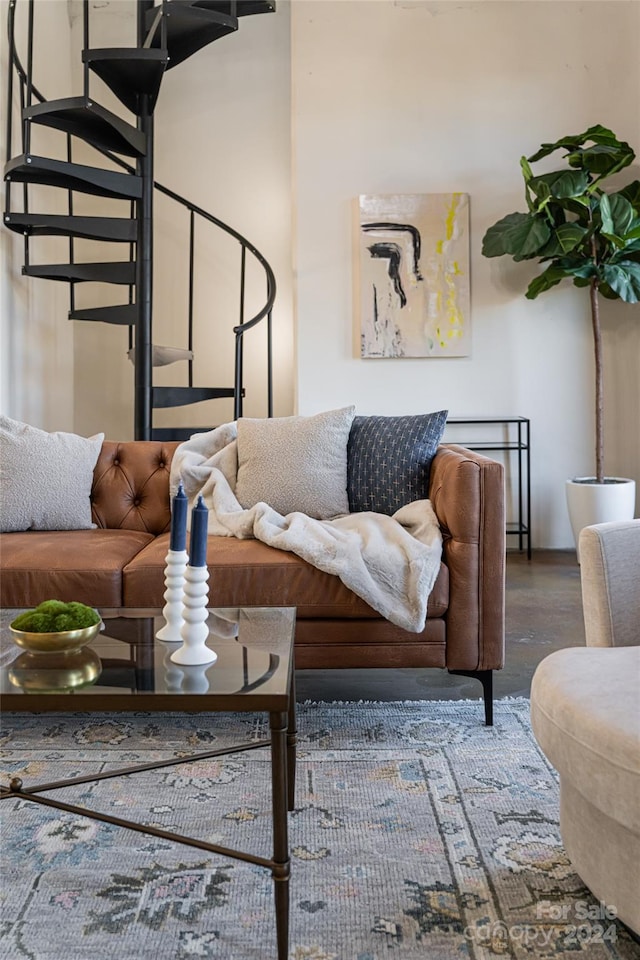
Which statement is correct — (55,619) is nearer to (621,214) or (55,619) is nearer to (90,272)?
(90,272)

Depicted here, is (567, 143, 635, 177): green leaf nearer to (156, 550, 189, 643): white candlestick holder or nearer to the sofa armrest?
the sofa armrest

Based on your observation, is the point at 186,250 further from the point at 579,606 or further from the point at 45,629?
the point at 45,629

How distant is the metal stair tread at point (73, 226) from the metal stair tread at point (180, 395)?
875 millimetres

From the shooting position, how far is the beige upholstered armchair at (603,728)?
4.09 ft

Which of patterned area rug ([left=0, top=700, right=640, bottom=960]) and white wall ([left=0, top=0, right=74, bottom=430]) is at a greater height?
white wall ([left=0, top=0, right=74, bottom=430])

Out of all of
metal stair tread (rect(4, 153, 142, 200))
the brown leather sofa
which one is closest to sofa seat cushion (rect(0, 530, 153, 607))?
the brown leather sofa

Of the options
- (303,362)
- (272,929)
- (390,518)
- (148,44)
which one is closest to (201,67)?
(148,44)

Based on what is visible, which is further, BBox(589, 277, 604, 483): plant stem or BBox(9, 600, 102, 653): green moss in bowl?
BBox(589, 277, 604, 483): plant stem

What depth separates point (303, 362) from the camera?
16.8 ft

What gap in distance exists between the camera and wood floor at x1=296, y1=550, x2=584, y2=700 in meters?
2.64

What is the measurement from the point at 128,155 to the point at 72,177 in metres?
0.49

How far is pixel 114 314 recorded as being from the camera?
4.90m

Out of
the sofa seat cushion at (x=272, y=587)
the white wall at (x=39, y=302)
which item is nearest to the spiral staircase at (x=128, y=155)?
the white wall at (x=39, y=302)

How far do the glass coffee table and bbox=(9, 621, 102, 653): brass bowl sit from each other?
0.06 ft
